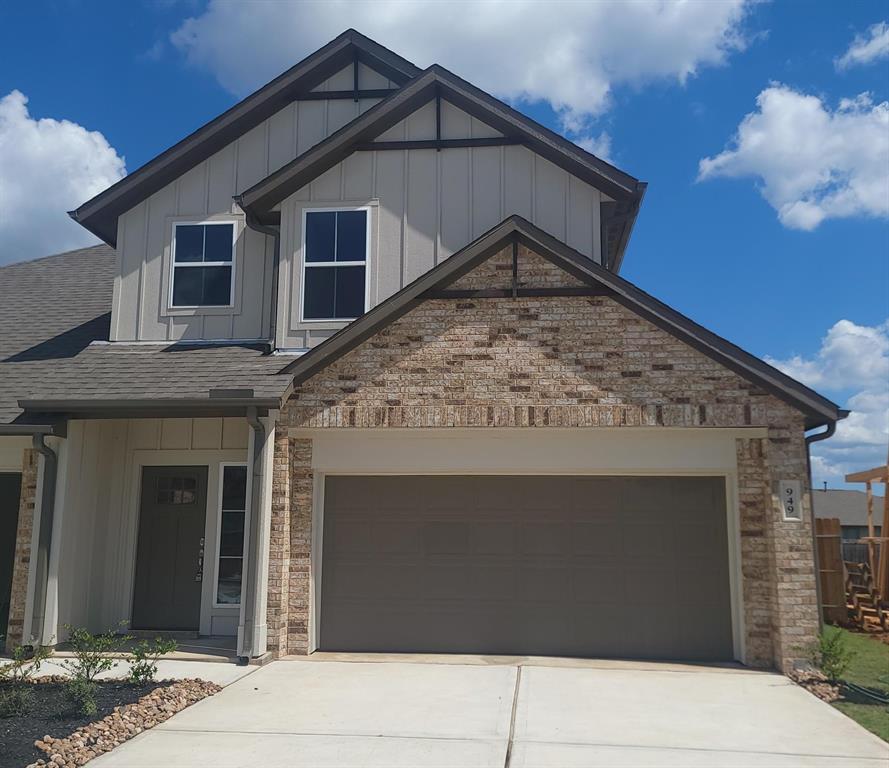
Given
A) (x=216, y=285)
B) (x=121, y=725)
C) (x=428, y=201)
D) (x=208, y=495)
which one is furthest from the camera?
(x=216, y=285)

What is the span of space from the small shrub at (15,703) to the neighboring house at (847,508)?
37.5 metres

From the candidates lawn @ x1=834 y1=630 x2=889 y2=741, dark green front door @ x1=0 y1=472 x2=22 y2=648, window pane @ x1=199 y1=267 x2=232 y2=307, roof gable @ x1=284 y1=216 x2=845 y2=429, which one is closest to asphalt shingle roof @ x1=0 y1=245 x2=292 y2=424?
window pane @ x1=199 y1=267 x2=232 y2=307

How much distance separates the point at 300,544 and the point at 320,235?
14.1 ft

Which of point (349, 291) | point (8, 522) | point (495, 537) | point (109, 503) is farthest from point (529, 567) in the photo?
Answer: point (8, 522)

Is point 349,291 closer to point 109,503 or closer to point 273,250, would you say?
point 273,250

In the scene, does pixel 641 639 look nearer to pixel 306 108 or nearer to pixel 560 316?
pixel 560 316

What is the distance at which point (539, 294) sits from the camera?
32.8ft

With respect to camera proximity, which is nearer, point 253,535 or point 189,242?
point 253,535

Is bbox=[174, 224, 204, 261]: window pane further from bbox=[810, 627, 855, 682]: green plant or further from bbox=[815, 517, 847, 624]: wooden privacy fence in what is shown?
bbox=[815, 517, 847, 624]: wooden privacy fence

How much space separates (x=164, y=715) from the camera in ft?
23.4

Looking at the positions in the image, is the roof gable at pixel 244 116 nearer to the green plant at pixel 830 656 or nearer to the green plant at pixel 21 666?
the green plant at pixel 21 666

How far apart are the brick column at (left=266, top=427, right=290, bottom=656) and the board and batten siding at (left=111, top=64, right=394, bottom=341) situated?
2.37 meters

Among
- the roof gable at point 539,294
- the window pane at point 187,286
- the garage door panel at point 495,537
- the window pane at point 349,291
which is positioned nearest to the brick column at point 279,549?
the roof gable at point 539,294

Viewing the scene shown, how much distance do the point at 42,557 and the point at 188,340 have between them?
138 inches
